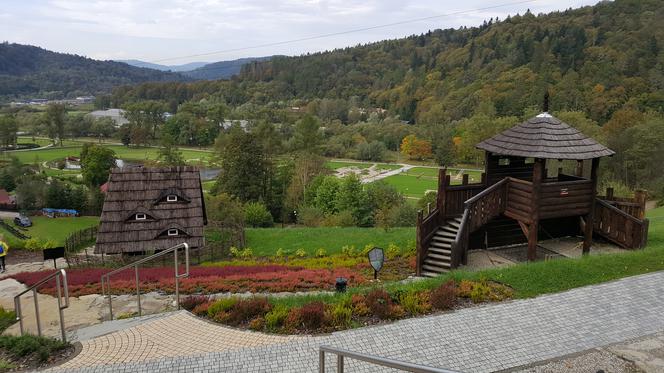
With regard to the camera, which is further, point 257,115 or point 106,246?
point 257,115

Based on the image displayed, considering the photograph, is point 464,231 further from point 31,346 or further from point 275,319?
point 31,346

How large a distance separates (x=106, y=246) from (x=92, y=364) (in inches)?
572

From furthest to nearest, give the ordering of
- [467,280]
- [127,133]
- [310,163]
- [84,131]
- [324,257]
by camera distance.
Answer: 1. [84,131]
2. [127,133]
3. [310,163]
4. [324,257]
5. [467,280]

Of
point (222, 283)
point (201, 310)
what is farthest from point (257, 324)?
point (222, 283)

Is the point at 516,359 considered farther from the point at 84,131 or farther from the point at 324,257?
the point at 84,131

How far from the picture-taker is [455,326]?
860 centimetres

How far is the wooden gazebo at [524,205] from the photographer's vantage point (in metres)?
13.7

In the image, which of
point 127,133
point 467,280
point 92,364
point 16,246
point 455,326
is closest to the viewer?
point 92,364

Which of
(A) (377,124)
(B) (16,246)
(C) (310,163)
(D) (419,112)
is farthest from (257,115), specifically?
(B) (16,246)

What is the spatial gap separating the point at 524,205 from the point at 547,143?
6.57 feet

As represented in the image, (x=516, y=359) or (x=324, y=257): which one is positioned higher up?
(x=516, y=359)

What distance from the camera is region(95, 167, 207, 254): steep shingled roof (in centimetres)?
2062

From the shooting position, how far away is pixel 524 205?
14.0 m

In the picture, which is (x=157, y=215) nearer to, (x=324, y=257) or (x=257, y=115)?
(x=324, y=257)
